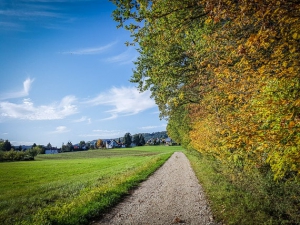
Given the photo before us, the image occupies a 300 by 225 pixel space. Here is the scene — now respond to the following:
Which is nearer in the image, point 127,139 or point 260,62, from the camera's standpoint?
point 260,62

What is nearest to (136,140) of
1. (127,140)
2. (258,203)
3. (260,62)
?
(127,140)

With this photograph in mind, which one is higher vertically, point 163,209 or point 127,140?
point 127,140

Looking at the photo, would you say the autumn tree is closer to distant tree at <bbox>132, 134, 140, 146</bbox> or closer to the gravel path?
distant tree at <bbox>132, 134, 140, 146</bbox>

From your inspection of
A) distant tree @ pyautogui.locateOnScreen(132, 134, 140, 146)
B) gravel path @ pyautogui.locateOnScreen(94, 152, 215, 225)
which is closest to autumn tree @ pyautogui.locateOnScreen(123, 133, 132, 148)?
distant tree @ pyautogui.locateOnScreen(132, 134, 140, 146)

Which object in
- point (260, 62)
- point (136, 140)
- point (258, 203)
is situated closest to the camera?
point (260, 62)

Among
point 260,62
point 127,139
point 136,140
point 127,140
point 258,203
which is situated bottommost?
point 258,203

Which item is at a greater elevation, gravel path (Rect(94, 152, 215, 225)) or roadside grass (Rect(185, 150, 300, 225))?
roadside grass (Rect(185, 150, 300, 225))

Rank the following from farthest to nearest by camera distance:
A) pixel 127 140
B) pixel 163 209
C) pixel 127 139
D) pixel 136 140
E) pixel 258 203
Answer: pixel 136 140
pixel 127 139
pixel 127 140
pixel 163 209
pixel 258 203

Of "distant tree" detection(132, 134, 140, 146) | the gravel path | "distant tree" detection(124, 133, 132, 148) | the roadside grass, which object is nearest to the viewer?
the roadside grass

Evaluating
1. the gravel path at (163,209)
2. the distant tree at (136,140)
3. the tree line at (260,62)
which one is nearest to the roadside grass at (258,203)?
the tree line at (260,62)

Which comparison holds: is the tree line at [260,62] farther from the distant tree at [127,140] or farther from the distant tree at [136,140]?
the distant tree at [136,140]

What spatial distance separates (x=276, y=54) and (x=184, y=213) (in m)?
6.71

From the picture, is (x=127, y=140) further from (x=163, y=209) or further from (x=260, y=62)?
(x=260, y=62)

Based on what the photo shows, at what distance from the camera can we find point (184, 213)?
801cm
